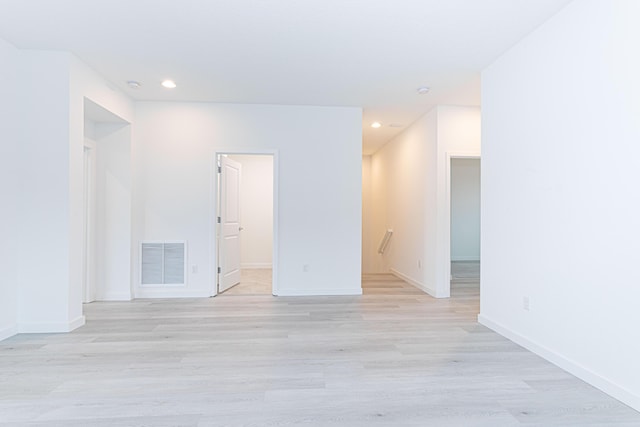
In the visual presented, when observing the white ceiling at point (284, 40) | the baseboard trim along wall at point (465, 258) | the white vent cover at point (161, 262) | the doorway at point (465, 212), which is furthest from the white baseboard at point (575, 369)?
the doorway at point (465, 212)

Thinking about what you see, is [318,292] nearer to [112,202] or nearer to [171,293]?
[171,293]

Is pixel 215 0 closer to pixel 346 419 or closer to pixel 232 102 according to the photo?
pixel 232 102

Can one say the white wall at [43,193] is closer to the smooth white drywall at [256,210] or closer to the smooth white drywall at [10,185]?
the smooth white drywall at [10,185]

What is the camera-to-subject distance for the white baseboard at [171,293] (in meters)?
4.63

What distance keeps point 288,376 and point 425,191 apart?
139 inches

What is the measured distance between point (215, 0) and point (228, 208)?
316cm

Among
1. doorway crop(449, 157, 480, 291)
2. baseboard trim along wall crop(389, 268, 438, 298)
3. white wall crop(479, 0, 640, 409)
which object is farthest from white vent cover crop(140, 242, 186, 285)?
doorway crop(449, 157, 480, 291)

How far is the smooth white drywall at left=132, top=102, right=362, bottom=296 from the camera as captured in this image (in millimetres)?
4652

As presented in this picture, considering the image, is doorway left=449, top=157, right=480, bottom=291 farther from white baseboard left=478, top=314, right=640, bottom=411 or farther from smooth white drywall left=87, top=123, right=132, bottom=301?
smooth white drywall left=87, top=123, right=132, bottom=301

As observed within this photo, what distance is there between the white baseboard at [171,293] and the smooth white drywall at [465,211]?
6773 mm

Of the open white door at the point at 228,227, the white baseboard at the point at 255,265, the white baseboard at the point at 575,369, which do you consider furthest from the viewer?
the white baseboard at the point at 255,265

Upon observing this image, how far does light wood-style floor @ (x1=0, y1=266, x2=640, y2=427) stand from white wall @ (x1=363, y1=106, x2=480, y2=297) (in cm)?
130

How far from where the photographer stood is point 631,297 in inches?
78.0

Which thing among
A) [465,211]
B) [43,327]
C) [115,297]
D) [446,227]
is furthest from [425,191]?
[465,211]
